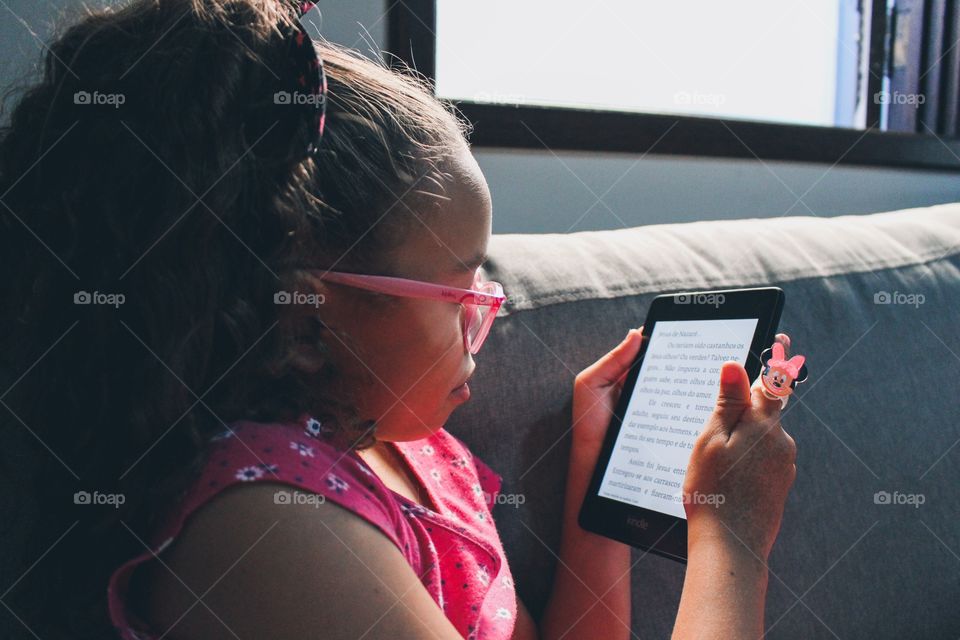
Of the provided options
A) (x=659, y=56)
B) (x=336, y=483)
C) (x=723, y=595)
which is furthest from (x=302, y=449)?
(x=659, y=56)

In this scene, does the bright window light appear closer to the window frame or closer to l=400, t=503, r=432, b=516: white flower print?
the window frame

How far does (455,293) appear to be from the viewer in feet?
2.37

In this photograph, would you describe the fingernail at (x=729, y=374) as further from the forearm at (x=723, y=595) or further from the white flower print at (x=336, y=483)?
the white flower print at (x=336, y=483)

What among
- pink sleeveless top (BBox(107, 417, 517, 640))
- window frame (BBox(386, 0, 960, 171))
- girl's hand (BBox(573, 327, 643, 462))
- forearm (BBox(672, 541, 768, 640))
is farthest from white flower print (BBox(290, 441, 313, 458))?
window frame (BBox(386, 0, 960, 171))

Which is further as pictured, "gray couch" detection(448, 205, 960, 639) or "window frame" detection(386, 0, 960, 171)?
"window frame" detection(386, 0, 960, 171)

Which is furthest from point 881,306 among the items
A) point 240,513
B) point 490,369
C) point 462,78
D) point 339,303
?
point 240,513

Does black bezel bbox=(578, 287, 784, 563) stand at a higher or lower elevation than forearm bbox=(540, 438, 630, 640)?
higher

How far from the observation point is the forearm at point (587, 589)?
36.0 inches

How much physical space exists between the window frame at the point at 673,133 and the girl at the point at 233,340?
1.81ft

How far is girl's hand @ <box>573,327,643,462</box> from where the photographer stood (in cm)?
98

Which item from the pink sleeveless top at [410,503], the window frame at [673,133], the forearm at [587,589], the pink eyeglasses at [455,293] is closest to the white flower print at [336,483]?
the pink sleeveless top at [410,503]

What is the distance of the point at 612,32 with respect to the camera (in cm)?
152

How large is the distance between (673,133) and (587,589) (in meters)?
0.93

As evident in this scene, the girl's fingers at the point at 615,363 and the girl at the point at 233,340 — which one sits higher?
the girl at the point at 233,340
